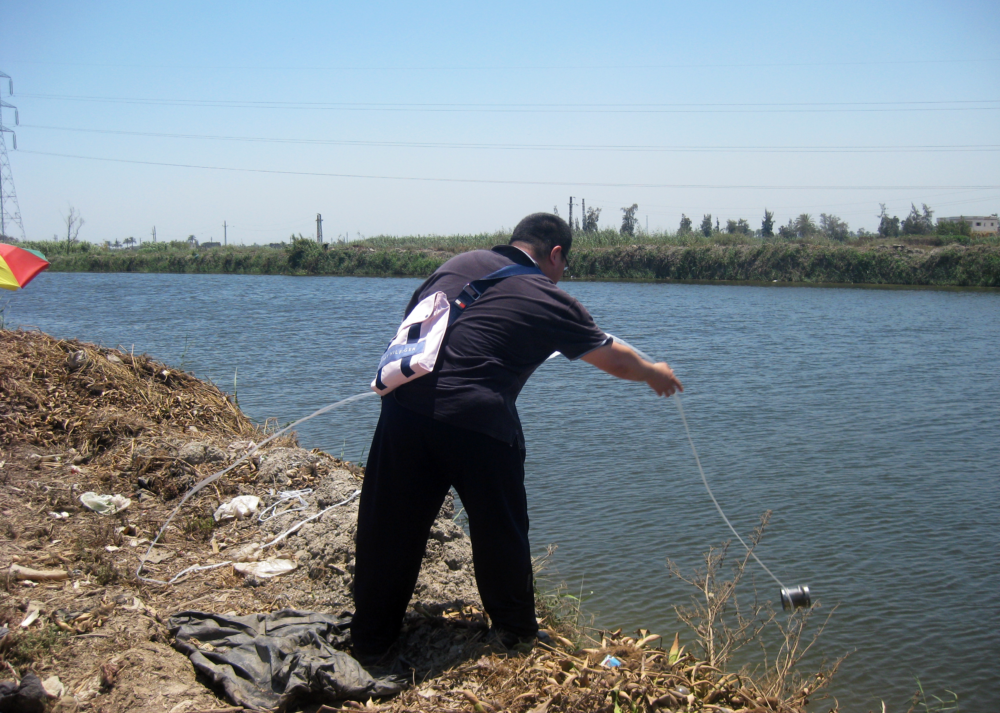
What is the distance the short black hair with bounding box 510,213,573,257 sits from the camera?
3.25m

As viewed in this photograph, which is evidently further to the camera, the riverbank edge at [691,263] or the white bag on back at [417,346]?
the riverbank edge at [691,263]

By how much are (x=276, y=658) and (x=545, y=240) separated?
6.40 ft

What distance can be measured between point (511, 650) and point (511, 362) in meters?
1.21

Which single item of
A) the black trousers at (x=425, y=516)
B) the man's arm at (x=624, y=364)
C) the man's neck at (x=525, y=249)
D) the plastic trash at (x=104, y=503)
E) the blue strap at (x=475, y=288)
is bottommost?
the plastic trash at (x=104, y=503)

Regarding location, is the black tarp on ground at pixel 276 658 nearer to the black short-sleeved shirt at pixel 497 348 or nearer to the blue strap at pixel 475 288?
the black short-sleeved shirt at pixel 497 348

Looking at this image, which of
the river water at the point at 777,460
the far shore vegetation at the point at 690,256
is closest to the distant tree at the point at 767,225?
the far shore vegetation at the point at 690,256

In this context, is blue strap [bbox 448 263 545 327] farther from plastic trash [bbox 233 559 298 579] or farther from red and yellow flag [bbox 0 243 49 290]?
red and yellow flag [bbox 0 243 49 290]

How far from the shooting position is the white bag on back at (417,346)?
2.95m

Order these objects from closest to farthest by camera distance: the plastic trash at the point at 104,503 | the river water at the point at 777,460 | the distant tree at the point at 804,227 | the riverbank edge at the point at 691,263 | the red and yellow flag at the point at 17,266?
the plastic trash at the point at 104,503 < the river water at the point at 777,460 < the red and yellow flag at the point at 17,266 < the riverbank edge at the point at 691,263 < the distant tree at the point at 804,227

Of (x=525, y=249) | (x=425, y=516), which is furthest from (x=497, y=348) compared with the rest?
(x=425, y=516)

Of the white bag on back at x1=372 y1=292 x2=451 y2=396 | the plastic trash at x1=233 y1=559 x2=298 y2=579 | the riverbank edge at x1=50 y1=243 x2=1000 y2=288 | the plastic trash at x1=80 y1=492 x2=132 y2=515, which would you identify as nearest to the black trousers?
the white bag on back at x1=372 y1=292 x2=451 y2=396

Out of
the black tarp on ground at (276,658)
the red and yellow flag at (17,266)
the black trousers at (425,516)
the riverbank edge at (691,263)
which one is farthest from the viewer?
the riverbank edge at (691,263)

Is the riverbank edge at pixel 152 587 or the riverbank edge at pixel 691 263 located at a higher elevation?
Answer: the riverbank edge at pixel 691 263

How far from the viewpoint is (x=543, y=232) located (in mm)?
3266
